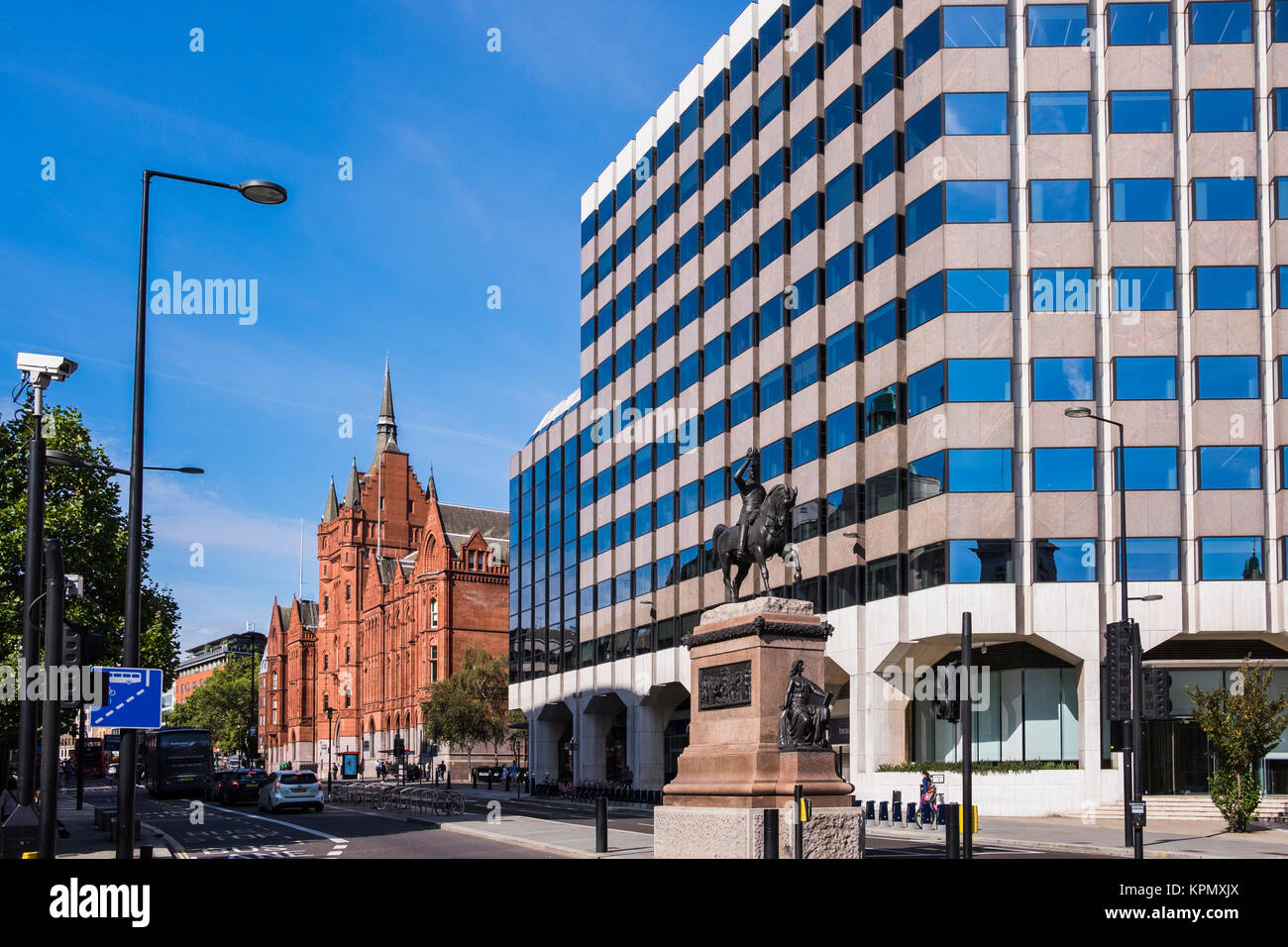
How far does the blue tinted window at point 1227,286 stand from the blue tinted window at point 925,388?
8.98m

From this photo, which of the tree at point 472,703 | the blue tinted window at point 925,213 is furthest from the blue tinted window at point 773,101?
the tree at point 472,703

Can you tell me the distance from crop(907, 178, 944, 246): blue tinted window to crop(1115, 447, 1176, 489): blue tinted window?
33.8 ft

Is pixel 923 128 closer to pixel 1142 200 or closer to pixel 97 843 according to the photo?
pixel 1142 200

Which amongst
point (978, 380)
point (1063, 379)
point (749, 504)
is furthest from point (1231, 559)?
point (749, 504)

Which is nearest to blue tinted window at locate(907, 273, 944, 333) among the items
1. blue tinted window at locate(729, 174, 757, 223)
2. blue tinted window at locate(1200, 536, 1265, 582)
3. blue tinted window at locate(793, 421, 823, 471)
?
blue tinted window at locate(793, 421, 823, 471)

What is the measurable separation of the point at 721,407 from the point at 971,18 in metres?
20.5

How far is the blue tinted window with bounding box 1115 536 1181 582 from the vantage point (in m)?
43.0

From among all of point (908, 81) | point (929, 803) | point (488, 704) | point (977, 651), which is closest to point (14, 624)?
point (929, 803)

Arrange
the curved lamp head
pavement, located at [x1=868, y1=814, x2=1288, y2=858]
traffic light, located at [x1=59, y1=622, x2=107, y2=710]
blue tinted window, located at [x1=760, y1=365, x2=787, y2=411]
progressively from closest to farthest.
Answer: traffic light, located at [x1=59, y1=622, x2=107, y2=710] < the curved lamp head < pavement, located at [x1=868, y1=814, x2=1288, y2=858] < blue tinted window, located at [x1=760, y1=365, x2=787, y2=411]

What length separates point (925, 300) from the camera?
45.5 metres

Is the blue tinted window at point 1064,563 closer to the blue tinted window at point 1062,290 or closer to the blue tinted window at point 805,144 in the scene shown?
the blue tinted window at point 1062,290

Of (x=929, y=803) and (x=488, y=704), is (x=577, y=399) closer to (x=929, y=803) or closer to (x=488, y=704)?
(x=488, y=704)

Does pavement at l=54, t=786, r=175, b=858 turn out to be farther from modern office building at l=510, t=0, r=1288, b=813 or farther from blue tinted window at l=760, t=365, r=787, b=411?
blue tinted window at l=760, t=365, r=787, b=411

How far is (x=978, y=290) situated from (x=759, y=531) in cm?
2573
